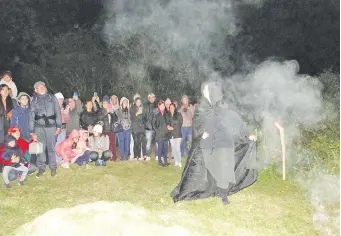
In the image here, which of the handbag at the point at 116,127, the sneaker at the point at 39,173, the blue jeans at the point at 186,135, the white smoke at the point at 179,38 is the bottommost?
the sneaker at the point at 39,173

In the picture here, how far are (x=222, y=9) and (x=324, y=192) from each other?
17075mm

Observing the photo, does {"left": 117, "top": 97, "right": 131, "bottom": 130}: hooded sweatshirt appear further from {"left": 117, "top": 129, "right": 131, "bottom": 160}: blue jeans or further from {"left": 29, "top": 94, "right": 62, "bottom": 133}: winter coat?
{"left": 29, "top": 94, "right": 62, "bottom": 133}: winter coat

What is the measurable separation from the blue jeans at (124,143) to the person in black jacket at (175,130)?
114 centimetres

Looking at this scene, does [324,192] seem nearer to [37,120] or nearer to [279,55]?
[37,120]

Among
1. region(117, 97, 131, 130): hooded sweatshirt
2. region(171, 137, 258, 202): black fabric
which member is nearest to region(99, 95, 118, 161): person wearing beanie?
region(117, 97, 131, 130): hooded sweatshirt

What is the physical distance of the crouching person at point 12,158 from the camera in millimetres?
8570

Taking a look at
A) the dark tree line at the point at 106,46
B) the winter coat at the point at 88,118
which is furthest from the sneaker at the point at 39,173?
the dark tree line at the point at 106,46

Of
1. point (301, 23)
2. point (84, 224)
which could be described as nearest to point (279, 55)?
point (301, 23)

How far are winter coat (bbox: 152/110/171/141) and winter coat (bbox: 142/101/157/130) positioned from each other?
0.27ft

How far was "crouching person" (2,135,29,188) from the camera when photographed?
8570 millimetres

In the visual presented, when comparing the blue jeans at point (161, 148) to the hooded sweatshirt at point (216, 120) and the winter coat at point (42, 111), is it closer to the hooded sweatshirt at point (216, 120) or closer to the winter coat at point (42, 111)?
the winter coat at point (42, 111)

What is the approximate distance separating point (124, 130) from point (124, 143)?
365 mm

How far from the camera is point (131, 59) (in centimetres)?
2236

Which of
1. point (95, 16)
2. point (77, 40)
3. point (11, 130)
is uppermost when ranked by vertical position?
point (95, 16)
